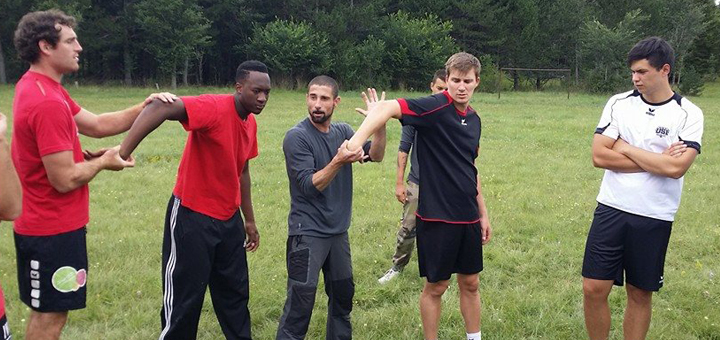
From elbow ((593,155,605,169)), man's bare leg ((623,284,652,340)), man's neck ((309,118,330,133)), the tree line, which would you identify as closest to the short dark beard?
man's neck ((309,118,330,133))

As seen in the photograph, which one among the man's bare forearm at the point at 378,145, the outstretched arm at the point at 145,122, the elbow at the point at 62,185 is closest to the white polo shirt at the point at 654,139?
the man's bare forearm at the point at 378,145

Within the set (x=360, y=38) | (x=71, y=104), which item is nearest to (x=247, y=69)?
(x=71, y=104)

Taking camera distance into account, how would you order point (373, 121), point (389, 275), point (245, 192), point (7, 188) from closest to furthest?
point (7, 188)
point (373, 121)
point (245, 192)
point (389, 275)

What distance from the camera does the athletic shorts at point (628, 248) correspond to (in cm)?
376

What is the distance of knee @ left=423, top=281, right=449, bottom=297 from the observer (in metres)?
3.93

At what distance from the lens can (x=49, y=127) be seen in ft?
9.71

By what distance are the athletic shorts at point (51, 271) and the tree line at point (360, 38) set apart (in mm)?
→ 35294

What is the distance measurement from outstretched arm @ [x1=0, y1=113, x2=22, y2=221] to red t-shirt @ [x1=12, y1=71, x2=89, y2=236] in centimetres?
60

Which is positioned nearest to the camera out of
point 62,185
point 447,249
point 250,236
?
point 62,185

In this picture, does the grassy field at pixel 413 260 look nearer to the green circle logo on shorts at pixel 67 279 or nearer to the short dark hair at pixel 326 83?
the green circle logo on shorts at pixel 67 279

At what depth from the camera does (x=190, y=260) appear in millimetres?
3652

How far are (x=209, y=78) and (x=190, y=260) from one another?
4179cm

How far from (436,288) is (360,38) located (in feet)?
136

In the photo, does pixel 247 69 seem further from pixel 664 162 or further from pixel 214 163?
pixel 664 162
